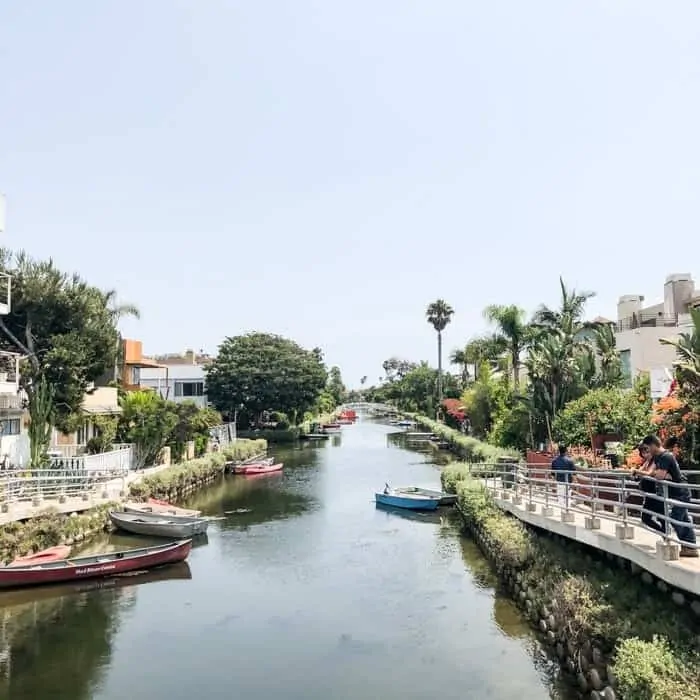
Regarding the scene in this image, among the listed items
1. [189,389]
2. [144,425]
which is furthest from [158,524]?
[189,389]

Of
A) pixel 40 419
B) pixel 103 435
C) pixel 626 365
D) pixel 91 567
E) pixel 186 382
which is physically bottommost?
pixel 91 567

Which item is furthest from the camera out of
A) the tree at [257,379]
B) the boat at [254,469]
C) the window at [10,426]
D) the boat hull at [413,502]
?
the tree at [257,379]

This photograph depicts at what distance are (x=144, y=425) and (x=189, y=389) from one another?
40964mm

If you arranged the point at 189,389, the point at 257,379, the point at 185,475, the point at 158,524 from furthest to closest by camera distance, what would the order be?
1. the point at 189,389
2. the point at 257,379
3. the point at 185,475
4. the point at 158,524

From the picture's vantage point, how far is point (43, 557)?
21953 millimetres

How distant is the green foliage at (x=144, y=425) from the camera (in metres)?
41.0

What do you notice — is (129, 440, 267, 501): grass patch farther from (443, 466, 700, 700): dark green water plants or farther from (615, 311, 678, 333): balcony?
(615, 311, 678, 333): balcony

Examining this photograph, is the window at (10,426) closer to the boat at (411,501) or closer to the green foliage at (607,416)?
the boat at (411,501)

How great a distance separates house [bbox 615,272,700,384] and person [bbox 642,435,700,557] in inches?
900

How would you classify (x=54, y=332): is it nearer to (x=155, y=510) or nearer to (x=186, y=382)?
(x=155, y=510)

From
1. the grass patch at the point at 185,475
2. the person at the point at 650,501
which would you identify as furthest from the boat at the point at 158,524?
the person at the point at 650,501

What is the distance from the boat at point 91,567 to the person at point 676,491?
55.7ft

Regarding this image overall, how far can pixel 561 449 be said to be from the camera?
20375 mm

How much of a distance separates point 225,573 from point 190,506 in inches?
583
